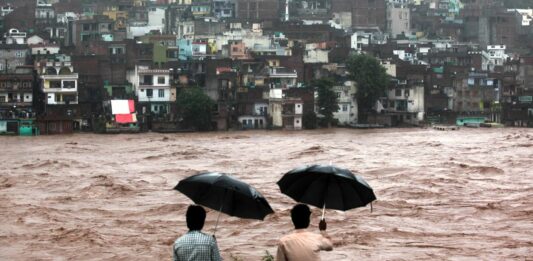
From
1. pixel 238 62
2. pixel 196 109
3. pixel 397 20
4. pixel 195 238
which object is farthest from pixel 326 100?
pixel 195 238

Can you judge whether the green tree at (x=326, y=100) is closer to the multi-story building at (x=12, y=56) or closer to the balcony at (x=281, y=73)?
the balcony at (x=281, y=73)

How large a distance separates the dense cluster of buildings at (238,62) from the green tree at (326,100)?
1.16 feet

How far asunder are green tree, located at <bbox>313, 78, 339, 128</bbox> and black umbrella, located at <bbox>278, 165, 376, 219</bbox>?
33964 millimetres

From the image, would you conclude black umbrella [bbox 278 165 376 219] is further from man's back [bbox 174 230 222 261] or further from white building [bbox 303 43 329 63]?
white building [bbox 303 43 329 63]

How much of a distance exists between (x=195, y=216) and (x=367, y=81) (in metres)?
37.4

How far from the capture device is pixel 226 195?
7418mm

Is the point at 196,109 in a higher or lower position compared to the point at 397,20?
lower

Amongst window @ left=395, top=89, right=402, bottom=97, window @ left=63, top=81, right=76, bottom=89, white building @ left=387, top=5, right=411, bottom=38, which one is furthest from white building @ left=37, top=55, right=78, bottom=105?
white building @ left=387, top=5, right=411, bottom=38

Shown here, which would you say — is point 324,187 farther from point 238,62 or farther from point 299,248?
point 238,62

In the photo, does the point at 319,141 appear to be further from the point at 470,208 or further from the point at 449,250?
the point at 449,250

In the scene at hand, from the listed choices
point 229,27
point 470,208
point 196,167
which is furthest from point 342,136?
point 470,208

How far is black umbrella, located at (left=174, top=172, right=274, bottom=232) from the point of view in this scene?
291 inches

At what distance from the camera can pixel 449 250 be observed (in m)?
13.5

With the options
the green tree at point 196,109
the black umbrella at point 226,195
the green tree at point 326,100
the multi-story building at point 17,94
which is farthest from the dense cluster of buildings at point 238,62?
the black umbrella at point 226,195
